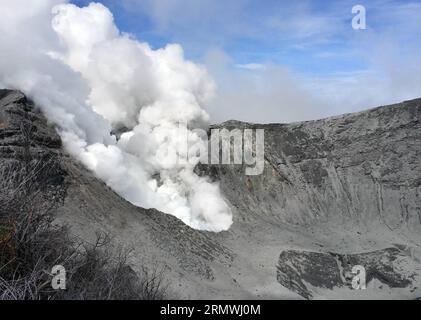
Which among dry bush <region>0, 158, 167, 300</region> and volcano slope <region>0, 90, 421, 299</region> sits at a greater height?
volcano slope <region>0, 90, 421, 299</region>

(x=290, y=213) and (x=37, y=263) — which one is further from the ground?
(x=290, y=213)

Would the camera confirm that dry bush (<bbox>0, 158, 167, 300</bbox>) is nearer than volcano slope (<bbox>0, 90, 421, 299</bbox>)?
Yes

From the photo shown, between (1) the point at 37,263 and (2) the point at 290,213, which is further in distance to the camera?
(2) the point at 290,213

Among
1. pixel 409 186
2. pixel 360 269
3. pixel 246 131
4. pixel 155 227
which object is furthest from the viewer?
pixel 246 131

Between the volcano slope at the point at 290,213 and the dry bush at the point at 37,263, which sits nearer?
the dry bush at the point at 37,263

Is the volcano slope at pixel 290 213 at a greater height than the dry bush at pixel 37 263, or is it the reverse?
the volcano slope at pixel 290 213
